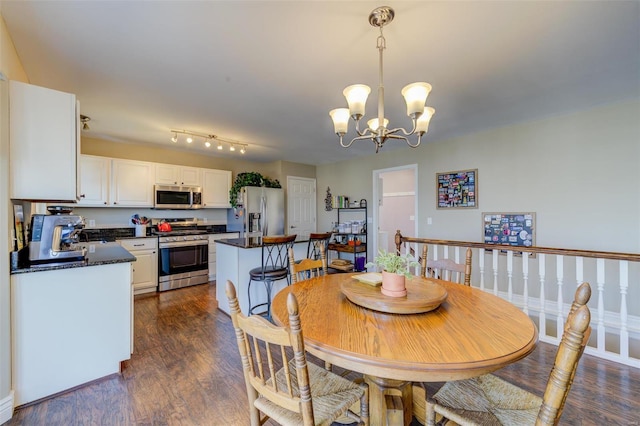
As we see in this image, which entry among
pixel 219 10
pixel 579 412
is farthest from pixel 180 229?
pixel 579 412

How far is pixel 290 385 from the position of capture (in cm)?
102

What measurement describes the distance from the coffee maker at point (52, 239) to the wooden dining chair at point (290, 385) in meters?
1.85

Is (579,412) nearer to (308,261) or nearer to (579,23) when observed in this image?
(308,261)

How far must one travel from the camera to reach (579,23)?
1.75 metres

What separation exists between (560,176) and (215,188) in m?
5.36

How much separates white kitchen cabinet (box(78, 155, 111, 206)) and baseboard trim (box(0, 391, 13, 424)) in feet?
9.82

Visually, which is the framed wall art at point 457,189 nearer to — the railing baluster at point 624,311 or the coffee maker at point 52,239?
the railing baluster at point 624,311

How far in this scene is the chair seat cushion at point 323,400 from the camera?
111cm

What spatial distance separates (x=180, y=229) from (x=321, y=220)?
2953mm

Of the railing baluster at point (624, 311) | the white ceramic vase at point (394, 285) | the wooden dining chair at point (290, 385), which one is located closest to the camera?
the wooden dining chair at point (290, 385)

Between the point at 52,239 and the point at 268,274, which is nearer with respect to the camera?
the point at 52,239

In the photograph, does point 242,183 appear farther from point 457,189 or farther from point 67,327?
point 457,189

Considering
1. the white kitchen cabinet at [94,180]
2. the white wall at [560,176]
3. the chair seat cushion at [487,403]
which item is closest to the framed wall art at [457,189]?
the white wall at [560,176]

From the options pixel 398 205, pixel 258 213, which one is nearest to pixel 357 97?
pixel 258 213
